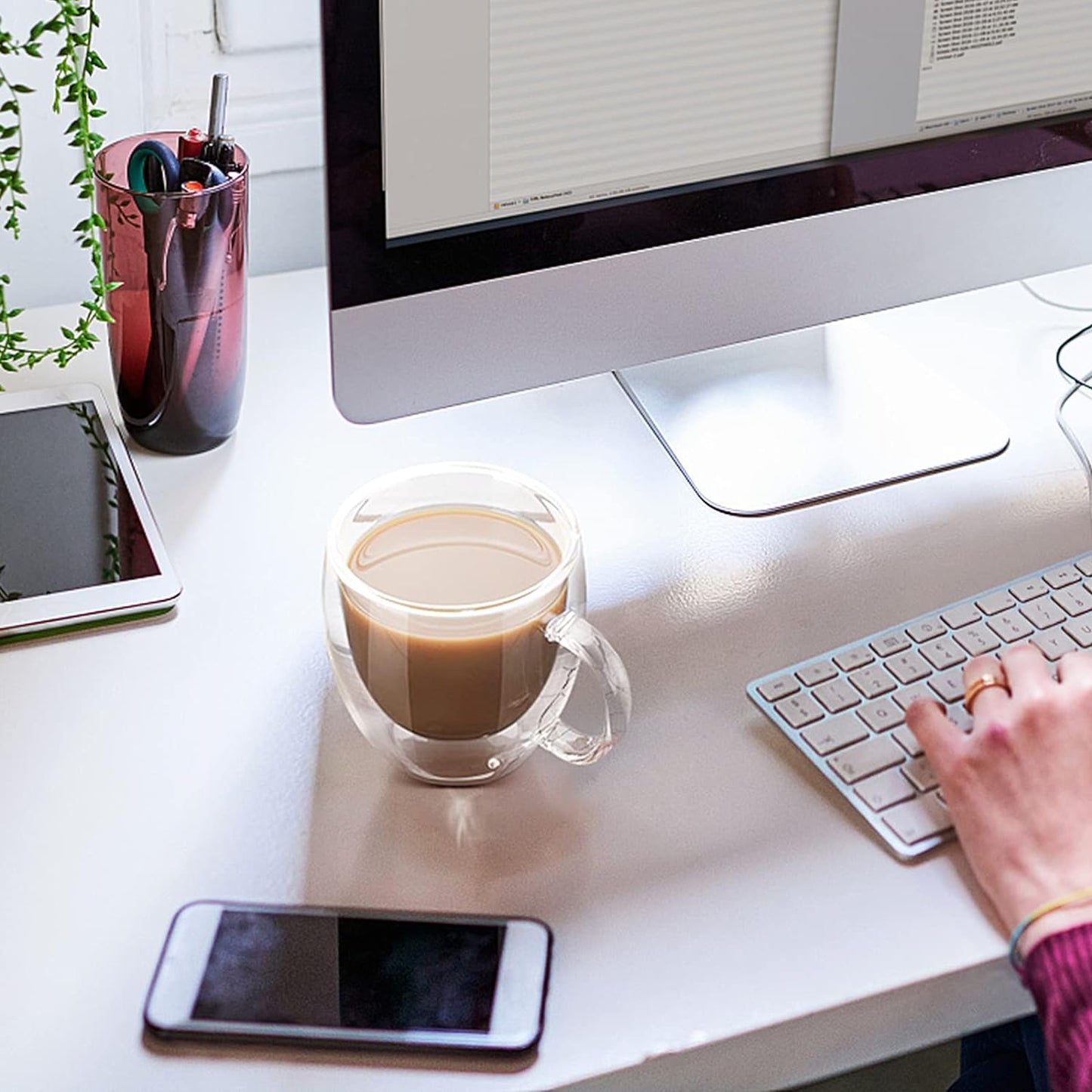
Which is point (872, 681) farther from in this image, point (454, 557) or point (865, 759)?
point (454, 557)

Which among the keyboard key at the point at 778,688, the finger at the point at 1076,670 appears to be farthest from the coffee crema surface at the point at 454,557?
the finger at the point at 1076,670

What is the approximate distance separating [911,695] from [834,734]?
0.04 meters

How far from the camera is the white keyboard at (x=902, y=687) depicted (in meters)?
0.58

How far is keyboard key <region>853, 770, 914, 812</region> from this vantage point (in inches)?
23.0

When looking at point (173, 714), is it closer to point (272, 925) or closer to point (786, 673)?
point (272, 925)

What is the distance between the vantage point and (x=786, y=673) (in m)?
0.64

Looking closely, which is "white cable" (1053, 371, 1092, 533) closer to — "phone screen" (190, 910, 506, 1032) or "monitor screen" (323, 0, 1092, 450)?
"monitor screen" (323, 0, 1092, 450)

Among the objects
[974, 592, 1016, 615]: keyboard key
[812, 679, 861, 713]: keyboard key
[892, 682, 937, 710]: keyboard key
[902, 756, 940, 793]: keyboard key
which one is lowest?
[902, 756, 940, 793]: keyboard key

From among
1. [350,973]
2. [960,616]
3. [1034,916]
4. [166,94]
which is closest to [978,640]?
[960,616]

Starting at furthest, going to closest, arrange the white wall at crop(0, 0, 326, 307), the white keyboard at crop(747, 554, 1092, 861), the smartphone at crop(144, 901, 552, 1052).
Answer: the white wall at crop(0, 0, 326, 307) < the white keyboard at crop(747, 554, 1092, 861) < the smartphone at crop(144, 901, 552, 1052)

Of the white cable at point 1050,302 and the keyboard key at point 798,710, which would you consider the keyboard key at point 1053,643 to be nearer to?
the keyboard key at point 798,710

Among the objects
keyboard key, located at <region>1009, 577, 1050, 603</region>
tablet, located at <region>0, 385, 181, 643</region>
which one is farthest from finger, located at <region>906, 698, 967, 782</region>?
tablet, located at <region>0, 385, 181, 643</region>

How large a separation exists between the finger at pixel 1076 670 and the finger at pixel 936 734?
56 millimetres

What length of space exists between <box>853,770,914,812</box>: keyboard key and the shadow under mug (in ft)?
0.33
